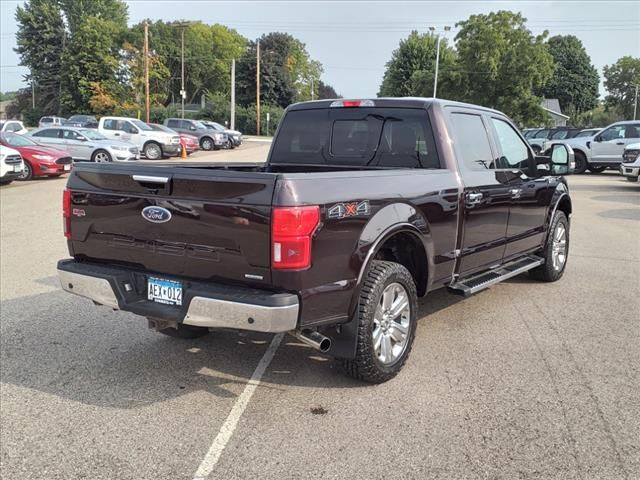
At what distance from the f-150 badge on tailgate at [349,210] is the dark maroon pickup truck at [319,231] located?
0.5 inches

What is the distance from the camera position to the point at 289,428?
3506 millimetres

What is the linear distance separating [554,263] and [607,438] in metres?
3.71


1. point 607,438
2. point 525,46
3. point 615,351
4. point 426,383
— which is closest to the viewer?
point 607,438

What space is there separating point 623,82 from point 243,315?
111m

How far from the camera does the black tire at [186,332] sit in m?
4.92

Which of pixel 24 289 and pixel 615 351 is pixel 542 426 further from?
pixel 24 289

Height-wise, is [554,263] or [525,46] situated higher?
[525,46]

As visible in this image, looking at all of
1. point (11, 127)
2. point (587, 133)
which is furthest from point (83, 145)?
point (587, 133)

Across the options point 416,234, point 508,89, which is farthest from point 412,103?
point 508,89

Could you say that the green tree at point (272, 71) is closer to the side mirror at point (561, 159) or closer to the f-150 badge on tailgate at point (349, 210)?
the side mirror at point (561, 159)

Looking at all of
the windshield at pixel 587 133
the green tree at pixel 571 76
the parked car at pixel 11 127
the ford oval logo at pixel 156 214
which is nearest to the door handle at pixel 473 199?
the ford oval logo at pixel 156 214

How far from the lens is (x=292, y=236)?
10.9 feet

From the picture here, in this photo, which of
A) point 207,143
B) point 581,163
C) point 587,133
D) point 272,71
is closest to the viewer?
point 581,163

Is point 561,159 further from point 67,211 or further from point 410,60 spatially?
point 410,60
